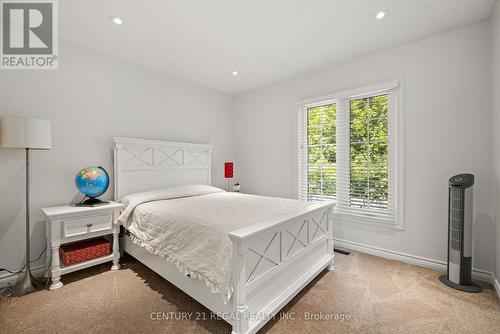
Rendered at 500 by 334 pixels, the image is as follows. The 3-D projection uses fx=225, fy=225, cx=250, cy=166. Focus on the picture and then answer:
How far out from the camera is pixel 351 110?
3.20 metres

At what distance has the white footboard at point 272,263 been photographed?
146 centimetres

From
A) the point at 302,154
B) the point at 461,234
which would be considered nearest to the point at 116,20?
the point at 302,154

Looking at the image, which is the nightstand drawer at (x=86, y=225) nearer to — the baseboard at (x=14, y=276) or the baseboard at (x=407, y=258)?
the baseboard at (x=14, y=276)

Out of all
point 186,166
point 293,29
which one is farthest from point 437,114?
point 186,166

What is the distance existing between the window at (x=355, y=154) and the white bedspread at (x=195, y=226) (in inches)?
43.5

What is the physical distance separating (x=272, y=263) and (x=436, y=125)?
239 centimetres

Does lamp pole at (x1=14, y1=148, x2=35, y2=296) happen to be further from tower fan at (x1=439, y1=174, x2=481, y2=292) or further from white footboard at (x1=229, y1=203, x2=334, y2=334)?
tower fan at (x1=439, y1=174, x2=481, y2=292)

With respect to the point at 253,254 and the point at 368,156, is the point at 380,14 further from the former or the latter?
the point at 253,254

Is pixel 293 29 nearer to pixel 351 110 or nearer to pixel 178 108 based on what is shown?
pixel 351 110

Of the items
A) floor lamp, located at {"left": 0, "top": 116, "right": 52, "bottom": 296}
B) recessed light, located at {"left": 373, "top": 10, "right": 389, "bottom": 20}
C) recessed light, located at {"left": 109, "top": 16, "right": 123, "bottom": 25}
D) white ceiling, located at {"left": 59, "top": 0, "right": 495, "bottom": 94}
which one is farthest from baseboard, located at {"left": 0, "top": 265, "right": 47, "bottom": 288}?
recessed light, located at {"left": 373, "top": 10, "right": 389, "bottom": 20}

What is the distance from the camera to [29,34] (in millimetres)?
2369

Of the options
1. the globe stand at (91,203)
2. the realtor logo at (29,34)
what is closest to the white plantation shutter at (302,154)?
the globe stand at (91,203)

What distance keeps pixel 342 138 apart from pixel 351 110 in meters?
0.41

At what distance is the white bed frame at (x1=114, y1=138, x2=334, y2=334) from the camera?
4.88 feet
